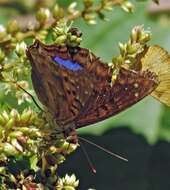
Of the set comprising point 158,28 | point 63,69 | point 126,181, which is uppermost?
point 63,69

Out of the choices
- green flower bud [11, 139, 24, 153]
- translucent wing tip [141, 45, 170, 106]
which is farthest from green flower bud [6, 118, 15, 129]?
translucent wing tip [141, 45, 170, 106]

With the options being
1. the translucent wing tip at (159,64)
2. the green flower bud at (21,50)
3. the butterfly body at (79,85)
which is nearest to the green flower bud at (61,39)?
the butterfly body at (79,85)

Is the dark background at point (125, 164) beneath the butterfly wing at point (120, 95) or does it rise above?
beneath

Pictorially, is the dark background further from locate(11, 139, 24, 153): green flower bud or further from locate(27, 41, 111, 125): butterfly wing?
locate(11, 139, 24, 153): green flower bud

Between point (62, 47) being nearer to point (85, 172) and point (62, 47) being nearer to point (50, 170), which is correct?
point (50, 170)

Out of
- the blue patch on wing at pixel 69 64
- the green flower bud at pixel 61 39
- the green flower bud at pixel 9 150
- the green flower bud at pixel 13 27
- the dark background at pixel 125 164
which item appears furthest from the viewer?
the dark background at pixel 125 164

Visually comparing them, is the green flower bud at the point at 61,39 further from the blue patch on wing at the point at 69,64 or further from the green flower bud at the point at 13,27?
the green flower bud at the point at 13,27

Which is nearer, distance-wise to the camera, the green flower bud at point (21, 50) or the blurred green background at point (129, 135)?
→ the green flower bud at point (21, 50)

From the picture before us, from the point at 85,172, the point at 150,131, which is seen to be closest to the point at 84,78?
the point at 85,172

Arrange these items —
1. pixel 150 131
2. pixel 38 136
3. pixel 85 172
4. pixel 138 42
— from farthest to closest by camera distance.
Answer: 1. pixel 150 131
2. pixel 85 172
3. pixel 138 42
4. pixel 38 136
